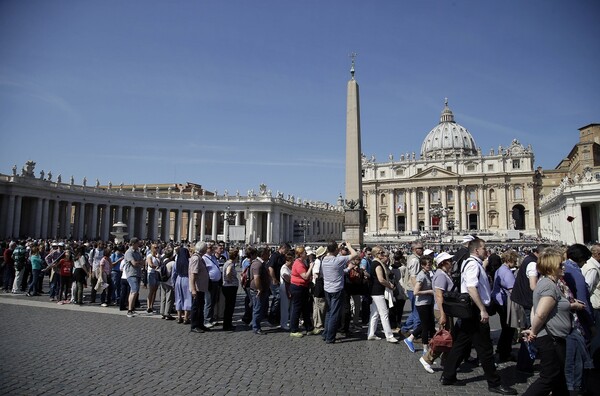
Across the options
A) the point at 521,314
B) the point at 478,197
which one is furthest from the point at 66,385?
the point at 478,197

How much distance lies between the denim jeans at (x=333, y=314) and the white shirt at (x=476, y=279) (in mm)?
2582

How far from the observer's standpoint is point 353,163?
18328 mm

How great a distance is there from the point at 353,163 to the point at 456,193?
2618 inches

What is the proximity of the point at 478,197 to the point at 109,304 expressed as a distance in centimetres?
7755

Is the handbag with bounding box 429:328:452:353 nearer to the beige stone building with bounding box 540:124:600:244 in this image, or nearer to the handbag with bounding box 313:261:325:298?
the handbag with bounding box 313:261:325:298

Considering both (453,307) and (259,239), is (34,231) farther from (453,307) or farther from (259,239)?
(453,307)

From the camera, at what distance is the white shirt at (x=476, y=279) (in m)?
5.09

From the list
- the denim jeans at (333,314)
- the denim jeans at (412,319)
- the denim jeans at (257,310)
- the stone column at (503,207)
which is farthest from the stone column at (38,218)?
the stone column at (503,207)

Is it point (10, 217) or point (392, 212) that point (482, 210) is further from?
point (10, 217)

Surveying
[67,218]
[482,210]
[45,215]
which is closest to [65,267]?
[45,215]

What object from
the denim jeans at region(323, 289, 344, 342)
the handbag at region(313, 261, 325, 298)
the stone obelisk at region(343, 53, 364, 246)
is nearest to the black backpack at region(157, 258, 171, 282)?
the handbag at region(313, 261, 325, 298)

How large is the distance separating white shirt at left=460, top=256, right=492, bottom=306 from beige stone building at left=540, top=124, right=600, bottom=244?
113 feet

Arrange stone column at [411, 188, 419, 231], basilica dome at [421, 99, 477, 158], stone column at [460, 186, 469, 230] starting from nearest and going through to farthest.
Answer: stone column at [460, 186, 469, 230] < stone column at [411, 188, 419, 231] < basilica dome at [421, 99, 477, 158]

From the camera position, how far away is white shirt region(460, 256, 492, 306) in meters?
5.09
